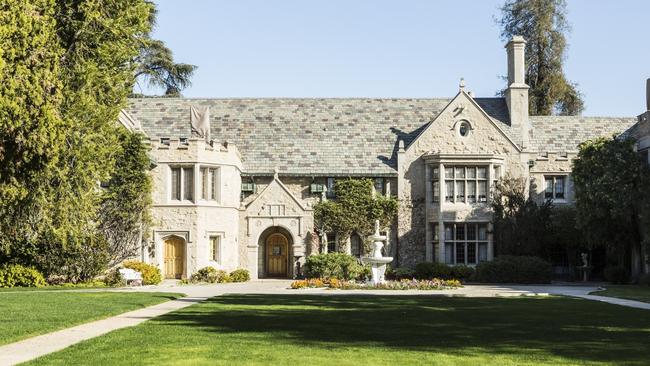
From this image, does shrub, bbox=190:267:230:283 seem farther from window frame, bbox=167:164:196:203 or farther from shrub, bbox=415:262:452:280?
shrub, bbox=415:262:452:280

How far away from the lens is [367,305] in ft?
72.8

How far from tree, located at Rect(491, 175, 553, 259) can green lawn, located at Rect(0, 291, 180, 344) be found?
1776 cm

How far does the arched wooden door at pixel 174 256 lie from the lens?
37812mm

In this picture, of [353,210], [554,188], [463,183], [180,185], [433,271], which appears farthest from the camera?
[554,188]

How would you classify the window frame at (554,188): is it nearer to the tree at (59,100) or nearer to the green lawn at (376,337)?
the green lawn at (376,337)

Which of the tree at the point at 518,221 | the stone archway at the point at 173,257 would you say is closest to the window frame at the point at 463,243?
the tree at the point at 518,221

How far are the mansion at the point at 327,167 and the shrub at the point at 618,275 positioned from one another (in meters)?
5.11

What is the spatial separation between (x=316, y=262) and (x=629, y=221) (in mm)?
12780

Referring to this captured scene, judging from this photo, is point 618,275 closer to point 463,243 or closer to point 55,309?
point 463,243

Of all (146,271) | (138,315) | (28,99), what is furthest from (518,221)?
(28,99)

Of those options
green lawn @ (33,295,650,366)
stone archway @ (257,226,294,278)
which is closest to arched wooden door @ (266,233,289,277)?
stone archway @ (257,226,294,278)

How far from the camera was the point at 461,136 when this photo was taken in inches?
1606

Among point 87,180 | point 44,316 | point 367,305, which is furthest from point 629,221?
point 44,316

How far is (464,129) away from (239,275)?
40.3 feet
